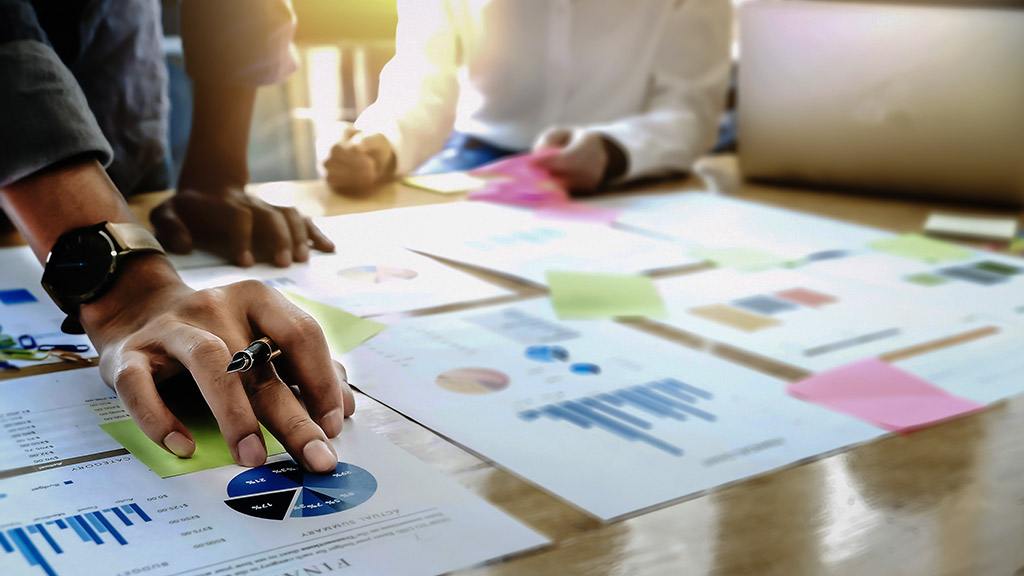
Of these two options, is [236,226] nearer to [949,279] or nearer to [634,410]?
[634,410]

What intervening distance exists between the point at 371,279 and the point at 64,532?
32 cm

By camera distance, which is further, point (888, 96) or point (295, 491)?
point (888, 96)

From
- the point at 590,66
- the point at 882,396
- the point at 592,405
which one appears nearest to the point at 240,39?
the point at 592,405

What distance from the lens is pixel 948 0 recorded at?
3.14 ft

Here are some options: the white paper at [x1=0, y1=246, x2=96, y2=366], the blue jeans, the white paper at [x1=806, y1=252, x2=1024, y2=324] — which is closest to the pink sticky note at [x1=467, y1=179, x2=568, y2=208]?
the blue jeans

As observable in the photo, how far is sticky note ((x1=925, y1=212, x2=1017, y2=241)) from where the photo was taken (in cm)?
91

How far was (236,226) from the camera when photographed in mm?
534

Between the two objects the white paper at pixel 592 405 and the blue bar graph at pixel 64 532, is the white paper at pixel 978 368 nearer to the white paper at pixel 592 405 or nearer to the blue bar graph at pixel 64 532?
the white paper at pixel 592 405

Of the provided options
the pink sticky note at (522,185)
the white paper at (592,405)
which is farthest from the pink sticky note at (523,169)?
the white paper at (592,405)

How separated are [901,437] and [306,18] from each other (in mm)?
351

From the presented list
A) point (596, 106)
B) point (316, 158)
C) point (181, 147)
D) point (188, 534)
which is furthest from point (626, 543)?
point (596, 106)

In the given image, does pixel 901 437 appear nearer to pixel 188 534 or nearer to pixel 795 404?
pixel 795 404

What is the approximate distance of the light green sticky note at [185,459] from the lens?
365 mm

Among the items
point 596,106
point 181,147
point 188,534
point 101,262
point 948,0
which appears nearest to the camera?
point 188,534
